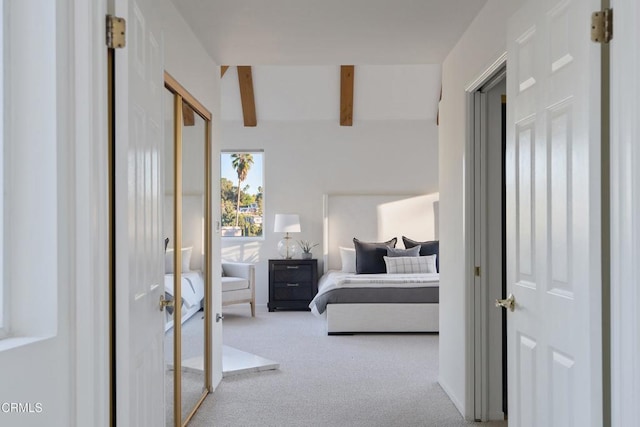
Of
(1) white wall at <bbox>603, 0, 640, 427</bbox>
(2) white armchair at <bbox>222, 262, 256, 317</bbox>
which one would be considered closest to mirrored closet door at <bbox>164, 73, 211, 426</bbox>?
(1) white wall at <bbox>603, 0, 640, 427</bbox>

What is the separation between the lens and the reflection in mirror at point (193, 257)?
11.3ft

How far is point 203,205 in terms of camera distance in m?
3.97

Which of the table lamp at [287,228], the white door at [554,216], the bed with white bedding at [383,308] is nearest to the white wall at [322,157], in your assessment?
the table lamp at [287,228]

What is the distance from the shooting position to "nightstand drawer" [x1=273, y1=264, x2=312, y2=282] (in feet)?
24.5

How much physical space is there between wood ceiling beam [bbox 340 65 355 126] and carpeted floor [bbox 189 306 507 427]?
3073mm

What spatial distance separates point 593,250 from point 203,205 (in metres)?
2.85

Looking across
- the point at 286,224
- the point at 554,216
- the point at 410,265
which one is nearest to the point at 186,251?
the point at 554,216

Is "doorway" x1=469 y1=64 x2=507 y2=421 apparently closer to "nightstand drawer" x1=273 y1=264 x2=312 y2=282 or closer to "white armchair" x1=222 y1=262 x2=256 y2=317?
Result: "white armchair" x1=222 y1=262 x2=256 y2=317

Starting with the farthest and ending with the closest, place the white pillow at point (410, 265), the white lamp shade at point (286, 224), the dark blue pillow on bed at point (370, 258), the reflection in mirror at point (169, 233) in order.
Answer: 1. the white lamp shade at point (286, 224)
2. the dark blue pillow on bed at point (370, 258)
3. the white pillow at point (410, 265)
4. the reflection in mirror at point (169, 233)

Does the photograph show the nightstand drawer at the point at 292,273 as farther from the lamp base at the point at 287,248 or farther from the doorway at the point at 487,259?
the doorway at the point at 487,259

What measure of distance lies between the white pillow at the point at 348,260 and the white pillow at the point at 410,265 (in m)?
0.75

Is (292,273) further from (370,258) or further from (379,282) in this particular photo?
(379,282)

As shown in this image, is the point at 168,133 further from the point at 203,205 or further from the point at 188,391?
the point at 188,391

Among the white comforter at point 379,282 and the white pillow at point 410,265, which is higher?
the white pillow at point 410,265
